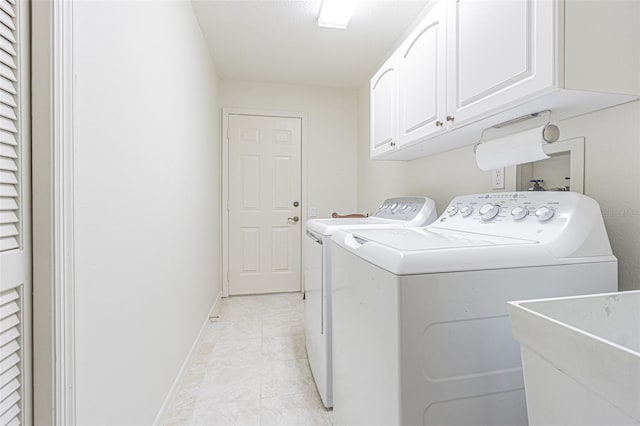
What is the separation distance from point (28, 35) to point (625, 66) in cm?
157

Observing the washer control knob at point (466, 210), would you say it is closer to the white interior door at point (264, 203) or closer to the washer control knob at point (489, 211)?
the washer control knob at point (489, 211)

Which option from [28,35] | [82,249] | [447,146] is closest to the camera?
[28,35]

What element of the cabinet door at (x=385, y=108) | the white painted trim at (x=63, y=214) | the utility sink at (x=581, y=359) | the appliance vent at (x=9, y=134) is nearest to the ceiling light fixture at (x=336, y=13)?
the cabinet door at (x=385, y=108)

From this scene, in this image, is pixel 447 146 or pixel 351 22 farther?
pixel 351 22

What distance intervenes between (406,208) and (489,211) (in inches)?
28.8

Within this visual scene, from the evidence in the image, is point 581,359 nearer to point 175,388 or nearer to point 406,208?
point 406,208

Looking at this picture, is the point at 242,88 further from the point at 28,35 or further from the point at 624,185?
the point at 624,185

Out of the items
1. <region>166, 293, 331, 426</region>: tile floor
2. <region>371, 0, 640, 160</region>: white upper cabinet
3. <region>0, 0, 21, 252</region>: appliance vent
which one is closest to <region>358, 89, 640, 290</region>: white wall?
<region>371, 0, 640, 160</region>: white upper cabinet

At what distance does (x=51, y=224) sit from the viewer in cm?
72

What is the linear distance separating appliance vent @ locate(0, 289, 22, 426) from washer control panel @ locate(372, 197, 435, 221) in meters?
1.66

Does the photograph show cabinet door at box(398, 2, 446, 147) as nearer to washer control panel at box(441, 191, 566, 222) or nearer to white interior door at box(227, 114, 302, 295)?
washer control panel at box(441, 191, 566, 222)

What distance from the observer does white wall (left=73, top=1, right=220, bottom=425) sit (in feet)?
2.79

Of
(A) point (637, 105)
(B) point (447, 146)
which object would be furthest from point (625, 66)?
(B) point (447, 146)

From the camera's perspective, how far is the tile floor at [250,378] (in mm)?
1497
